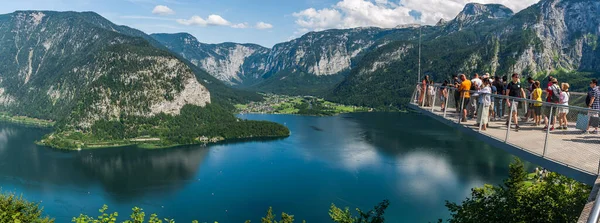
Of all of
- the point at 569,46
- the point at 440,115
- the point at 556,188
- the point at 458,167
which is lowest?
the point at 458,167

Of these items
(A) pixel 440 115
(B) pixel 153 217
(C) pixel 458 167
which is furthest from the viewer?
(C) pixel 458 167

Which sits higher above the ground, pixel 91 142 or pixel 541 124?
pixel 541 124

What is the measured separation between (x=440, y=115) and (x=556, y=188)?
519 centimetres

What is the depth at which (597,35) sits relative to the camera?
637 ft

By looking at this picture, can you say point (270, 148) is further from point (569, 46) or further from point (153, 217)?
point (569, 46)

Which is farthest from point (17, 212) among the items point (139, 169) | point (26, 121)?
point (26, 121)

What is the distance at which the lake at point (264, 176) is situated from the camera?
6153cm

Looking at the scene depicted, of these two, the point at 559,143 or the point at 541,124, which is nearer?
the point at 559,143

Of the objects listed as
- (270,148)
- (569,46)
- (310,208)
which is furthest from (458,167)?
(569,46)

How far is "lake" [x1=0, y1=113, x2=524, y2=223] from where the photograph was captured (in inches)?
2422

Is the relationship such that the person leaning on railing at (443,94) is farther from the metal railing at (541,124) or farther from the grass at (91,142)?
the grass at (91,142)

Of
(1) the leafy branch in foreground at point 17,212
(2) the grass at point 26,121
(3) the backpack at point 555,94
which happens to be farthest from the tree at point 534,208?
(2) the grass at point 26,121

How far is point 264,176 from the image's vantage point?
7969 cm

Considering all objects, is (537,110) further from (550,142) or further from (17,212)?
(17,212)
